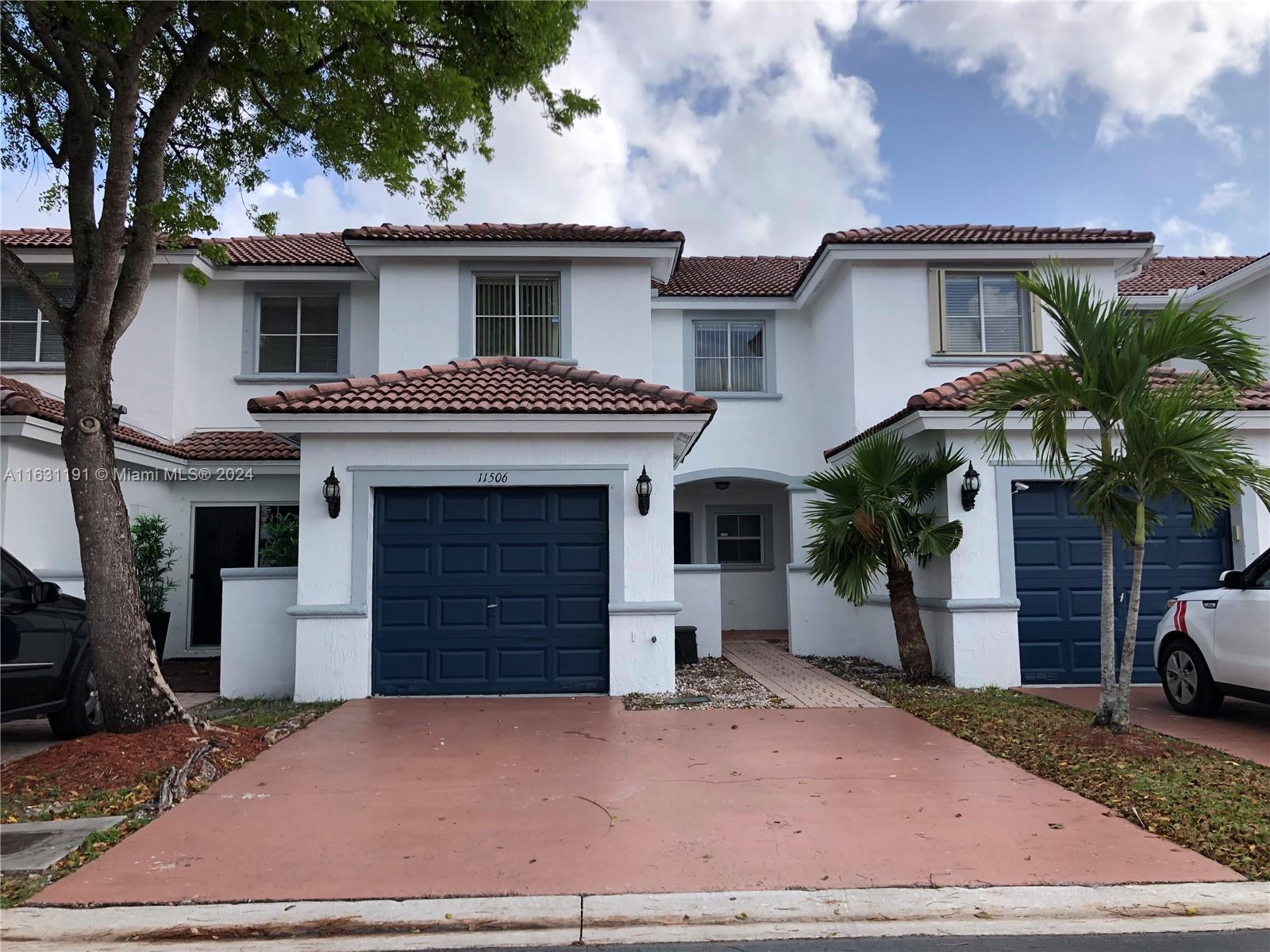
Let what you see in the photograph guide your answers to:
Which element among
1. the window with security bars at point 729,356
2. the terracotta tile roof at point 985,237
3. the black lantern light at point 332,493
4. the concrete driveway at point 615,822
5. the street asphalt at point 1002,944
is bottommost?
the street asphalt at point 1002,944

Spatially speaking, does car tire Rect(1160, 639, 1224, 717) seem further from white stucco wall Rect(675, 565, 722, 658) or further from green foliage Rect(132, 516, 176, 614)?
green foliage Rect(132, 516, 176, 614)

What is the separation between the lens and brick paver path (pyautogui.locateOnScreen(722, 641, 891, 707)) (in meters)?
10.2

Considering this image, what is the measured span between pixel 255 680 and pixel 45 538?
3522 millimetres

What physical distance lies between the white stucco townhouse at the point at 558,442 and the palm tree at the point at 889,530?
31 cm

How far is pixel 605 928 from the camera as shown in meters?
4.47

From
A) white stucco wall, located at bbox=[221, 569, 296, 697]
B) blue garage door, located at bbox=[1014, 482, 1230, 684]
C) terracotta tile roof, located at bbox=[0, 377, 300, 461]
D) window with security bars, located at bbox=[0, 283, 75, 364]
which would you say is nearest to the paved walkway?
blue garage door, located at bbox=[1014, 482, 1230, 684]

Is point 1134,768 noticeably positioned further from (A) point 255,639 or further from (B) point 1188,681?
(A) point 255,639

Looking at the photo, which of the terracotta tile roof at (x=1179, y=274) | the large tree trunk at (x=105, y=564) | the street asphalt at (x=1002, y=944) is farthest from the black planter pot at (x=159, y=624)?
the terracotta tile roof at (x=1179, y=274)

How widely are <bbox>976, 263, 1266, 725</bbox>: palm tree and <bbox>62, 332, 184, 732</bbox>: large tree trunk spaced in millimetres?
7861

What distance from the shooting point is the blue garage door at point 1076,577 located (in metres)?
10.9

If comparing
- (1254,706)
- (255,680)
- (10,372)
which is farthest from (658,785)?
(10,372)

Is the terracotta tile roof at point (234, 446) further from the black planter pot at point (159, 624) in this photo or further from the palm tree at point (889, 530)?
the palm tree at point (889, 530)

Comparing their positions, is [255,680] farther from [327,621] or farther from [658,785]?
[658,785]

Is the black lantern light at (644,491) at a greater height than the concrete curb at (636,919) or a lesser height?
greater
